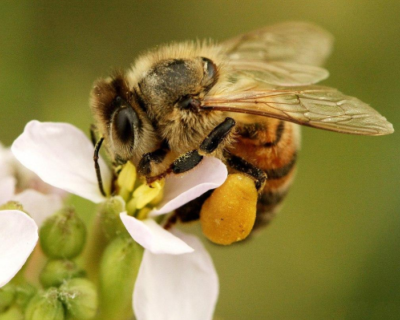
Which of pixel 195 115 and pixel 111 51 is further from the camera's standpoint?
pixel 111 51

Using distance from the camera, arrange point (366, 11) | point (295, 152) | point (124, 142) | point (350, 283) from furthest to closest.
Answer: point (366, 11) < point (350, 283) < point (295, 152) < point (124, 142)

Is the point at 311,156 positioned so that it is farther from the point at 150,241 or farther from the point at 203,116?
the point at 150,241

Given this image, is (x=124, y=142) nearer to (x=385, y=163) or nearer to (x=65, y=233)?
(x=65, y=233)

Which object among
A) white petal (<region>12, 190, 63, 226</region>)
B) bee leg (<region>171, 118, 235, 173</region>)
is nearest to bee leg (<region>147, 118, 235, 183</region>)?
bee leg (<region>171, 118, 235, 173</region>)

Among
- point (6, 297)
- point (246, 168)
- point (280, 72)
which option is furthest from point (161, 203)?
point (280, 72)

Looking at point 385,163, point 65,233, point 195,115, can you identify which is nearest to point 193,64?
point 195,115

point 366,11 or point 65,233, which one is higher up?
point 366,11
